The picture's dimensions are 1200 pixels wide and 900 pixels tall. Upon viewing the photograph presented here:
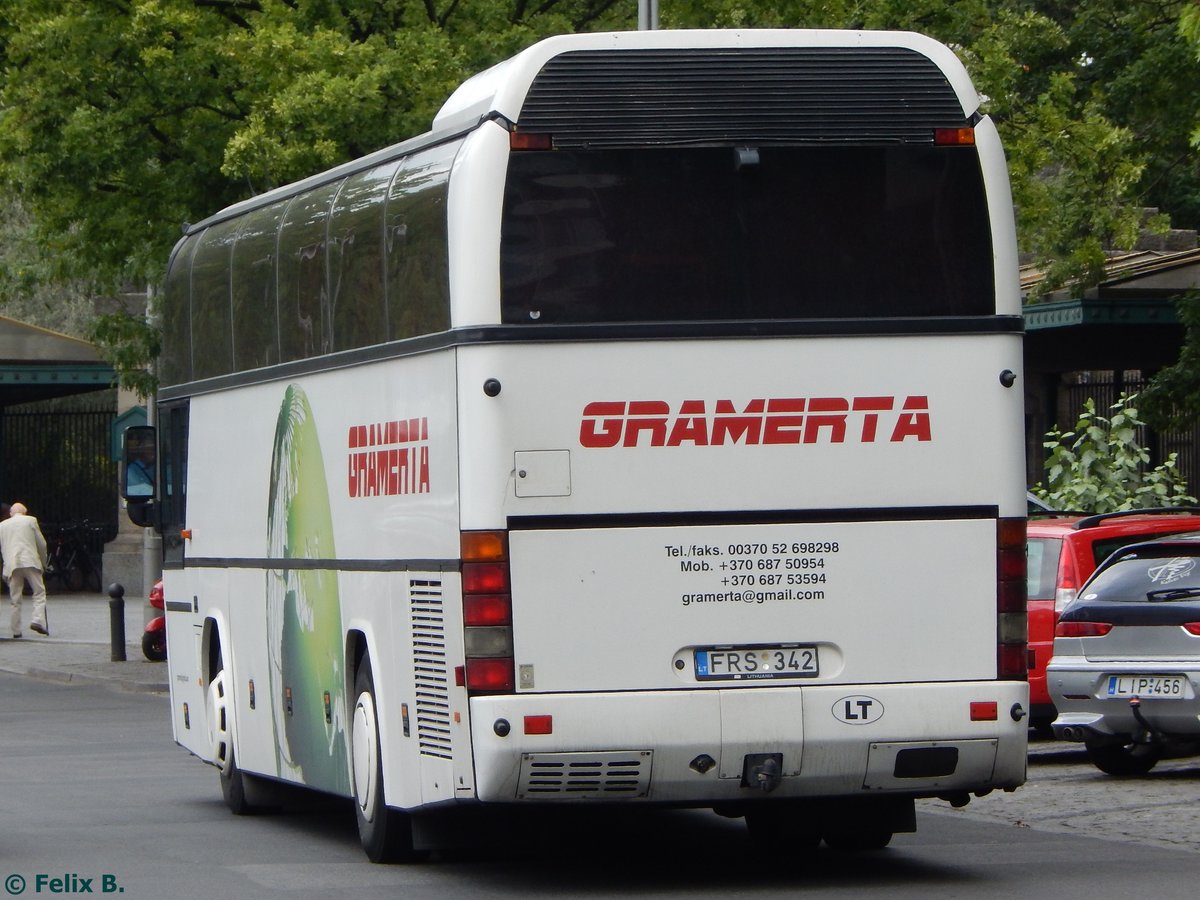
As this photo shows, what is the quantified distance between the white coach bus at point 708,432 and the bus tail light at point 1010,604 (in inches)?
0.6

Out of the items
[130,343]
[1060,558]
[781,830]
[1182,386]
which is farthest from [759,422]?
[130,343]

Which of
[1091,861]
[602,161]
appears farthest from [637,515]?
[1091,861]

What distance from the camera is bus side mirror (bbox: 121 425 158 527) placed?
15.6 metres

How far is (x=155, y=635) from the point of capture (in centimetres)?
2672

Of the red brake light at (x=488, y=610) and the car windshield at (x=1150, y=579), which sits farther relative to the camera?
the car windshield at (x=1150, y=579)

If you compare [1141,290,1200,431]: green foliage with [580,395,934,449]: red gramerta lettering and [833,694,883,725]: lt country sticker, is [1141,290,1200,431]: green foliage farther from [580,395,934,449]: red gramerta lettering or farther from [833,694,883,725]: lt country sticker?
[833,694,883,725]: lt country sticker

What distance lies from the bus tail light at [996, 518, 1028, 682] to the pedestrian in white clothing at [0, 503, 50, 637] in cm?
2495

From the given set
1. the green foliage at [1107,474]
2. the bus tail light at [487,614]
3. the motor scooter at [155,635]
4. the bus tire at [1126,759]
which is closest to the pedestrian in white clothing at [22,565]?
the motor scooter at [155,635]

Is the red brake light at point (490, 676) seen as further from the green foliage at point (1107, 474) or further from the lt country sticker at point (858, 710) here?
the green foliage at point (1107, 474)

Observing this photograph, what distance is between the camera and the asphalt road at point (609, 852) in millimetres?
10227

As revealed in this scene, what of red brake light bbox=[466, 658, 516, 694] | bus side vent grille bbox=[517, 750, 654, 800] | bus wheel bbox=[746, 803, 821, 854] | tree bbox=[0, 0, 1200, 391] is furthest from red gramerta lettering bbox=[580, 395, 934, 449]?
tree bbox=[0, 0, 1200, 391]

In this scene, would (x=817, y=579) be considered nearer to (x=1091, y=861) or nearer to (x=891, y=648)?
(x=891, y=648)

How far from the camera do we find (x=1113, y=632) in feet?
47.3

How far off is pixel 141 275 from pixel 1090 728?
1406 cm
